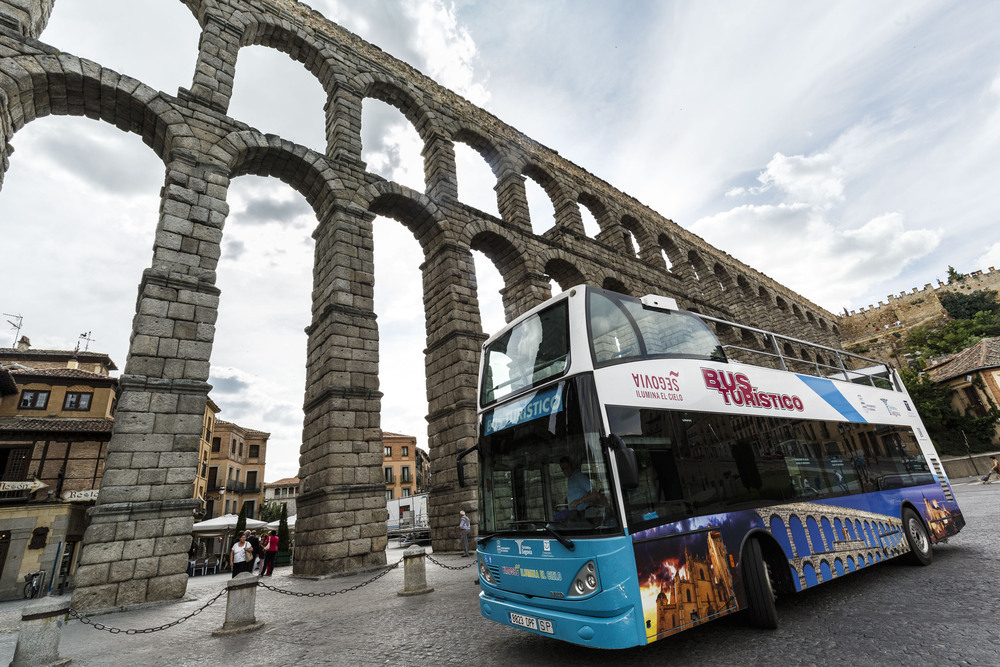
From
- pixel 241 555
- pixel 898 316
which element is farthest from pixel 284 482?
pixel 898 316

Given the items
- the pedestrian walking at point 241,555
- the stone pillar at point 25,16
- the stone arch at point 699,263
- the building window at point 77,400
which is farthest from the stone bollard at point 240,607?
the stone arch at point 699,263

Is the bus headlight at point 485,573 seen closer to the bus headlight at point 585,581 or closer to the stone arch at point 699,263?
the bus headlight at point 585,581

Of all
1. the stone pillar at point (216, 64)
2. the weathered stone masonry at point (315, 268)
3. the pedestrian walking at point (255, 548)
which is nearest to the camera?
the weathered stone masonry at point (315, 268)

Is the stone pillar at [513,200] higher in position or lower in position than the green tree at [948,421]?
higher

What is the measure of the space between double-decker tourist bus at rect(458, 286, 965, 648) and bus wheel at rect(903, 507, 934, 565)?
29 cm

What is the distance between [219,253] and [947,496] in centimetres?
1364

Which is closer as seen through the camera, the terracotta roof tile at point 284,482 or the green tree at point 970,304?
the green tree at point 970,304

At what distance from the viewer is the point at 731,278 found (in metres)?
26.9

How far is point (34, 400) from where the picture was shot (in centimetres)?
2123

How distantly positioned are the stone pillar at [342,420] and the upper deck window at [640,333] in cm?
665

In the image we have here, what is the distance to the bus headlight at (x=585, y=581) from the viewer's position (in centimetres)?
304

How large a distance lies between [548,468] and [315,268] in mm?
9901

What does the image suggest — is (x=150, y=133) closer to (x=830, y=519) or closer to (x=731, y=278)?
(x=830, y=519)

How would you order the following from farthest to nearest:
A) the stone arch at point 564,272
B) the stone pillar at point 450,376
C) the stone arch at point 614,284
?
1. the stone arch at point 614,284
2. the stone arch at point 564,272
3. the stone pillar at point 450,376
